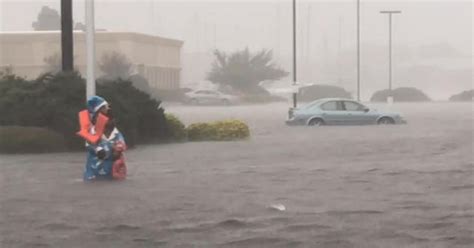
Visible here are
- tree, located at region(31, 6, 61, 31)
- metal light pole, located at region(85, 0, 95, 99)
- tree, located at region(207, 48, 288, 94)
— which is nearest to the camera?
metal light pole, located at region(85, 0, 95, 99)

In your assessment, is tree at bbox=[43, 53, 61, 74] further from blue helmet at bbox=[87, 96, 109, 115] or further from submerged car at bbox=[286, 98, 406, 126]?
blue helmet at bbox=[87, 96, 109, 115]

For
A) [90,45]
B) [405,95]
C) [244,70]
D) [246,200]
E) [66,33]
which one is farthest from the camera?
[244,70]

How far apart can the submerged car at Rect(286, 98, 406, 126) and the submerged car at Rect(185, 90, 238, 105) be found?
32.6 m

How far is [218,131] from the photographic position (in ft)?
79.0

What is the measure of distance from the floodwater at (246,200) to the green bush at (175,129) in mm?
3932

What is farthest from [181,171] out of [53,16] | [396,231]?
[53,16]

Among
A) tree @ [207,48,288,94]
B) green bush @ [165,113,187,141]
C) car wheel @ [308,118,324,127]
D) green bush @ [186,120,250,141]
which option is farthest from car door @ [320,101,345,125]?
tree @ [207,48,288,94]

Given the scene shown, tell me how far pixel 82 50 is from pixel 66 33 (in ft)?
98.8

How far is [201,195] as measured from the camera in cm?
1155

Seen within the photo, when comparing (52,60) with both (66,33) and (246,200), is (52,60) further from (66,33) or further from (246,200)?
(246,200)

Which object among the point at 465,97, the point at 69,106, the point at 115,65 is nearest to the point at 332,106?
the point at 69,106

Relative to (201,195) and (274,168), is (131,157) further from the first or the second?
(201,195)

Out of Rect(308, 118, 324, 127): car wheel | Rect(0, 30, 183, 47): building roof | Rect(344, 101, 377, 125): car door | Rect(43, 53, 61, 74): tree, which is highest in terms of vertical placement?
Rect(0, 30, 183, 47): building roof

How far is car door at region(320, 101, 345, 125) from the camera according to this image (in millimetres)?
33562
